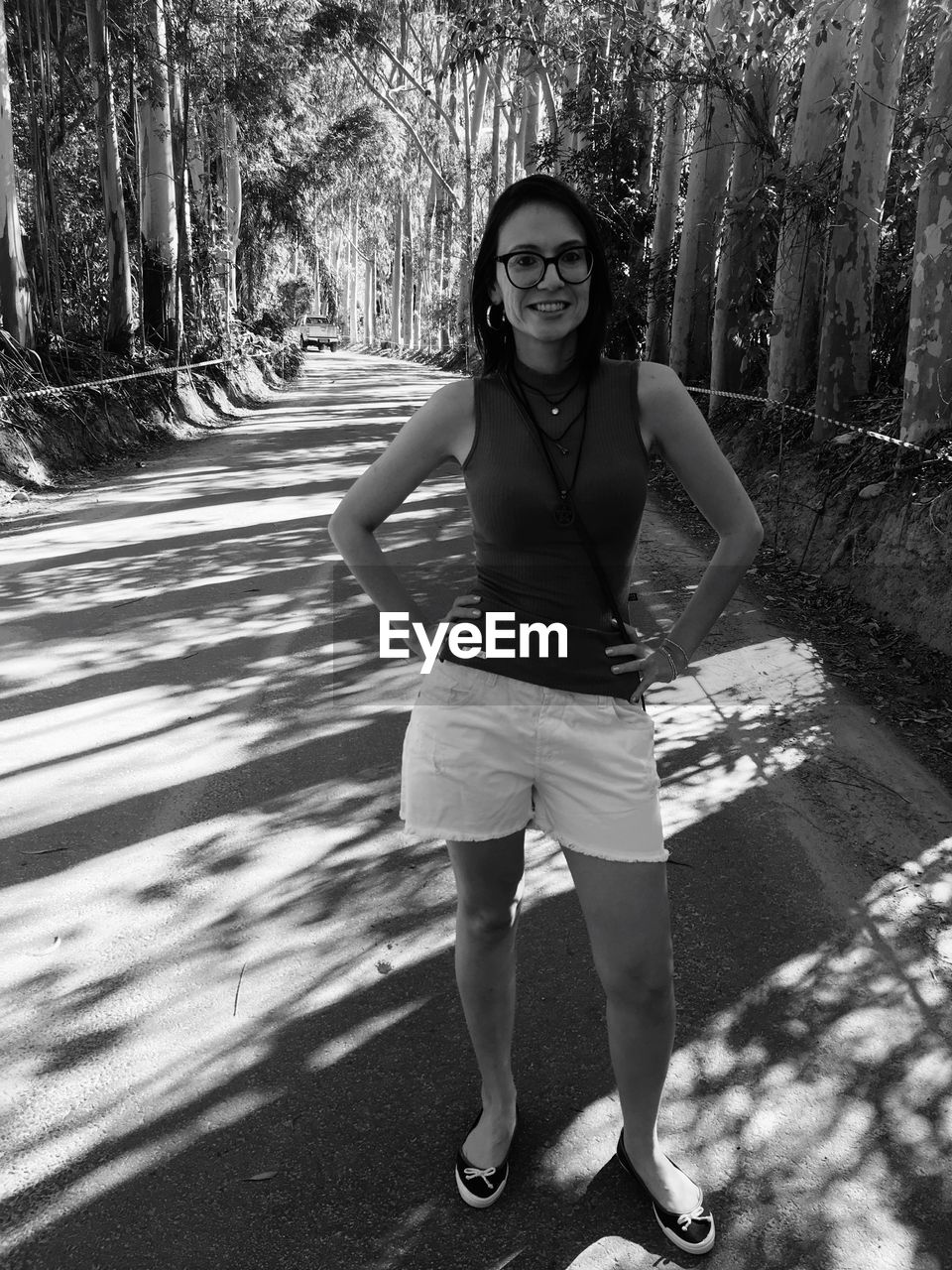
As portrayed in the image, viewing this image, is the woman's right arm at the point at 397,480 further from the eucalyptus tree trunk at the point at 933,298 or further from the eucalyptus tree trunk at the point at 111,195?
the eucalyptus tree trunk at the point at 111,195

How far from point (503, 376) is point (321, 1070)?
Result: 6.01ft

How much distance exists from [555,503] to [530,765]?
0.54m

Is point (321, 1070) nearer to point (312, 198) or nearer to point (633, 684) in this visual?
point (633, 684)

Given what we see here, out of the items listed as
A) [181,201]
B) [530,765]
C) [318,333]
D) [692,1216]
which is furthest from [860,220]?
[318,333]

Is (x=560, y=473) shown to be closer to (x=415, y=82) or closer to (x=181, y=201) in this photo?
(x=181, y=201)

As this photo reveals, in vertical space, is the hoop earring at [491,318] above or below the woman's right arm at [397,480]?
above

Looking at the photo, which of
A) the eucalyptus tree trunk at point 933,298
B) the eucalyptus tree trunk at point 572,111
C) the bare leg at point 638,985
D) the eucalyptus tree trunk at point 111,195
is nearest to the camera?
the bare leg at point 638,985

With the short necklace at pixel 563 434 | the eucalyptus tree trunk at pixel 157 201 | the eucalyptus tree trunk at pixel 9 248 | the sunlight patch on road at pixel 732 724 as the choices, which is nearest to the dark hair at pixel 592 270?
the short necklace at pixel 563 434

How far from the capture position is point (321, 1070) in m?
2.83

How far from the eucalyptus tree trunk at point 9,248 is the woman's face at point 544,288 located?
12.1 m

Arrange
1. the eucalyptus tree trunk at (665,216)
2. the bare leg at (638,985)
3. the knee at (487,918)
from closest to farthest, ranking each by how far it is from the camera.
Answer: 1. the bare leg at (638,985)
2. the knee at (487,918)
3. the eucalyptus tree trunk at (665,216)

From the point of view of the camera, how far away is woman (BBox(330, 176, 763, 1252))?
216 cm

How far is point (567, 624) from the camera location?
223cm

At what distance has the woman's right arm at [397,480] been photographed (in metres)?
2.26
